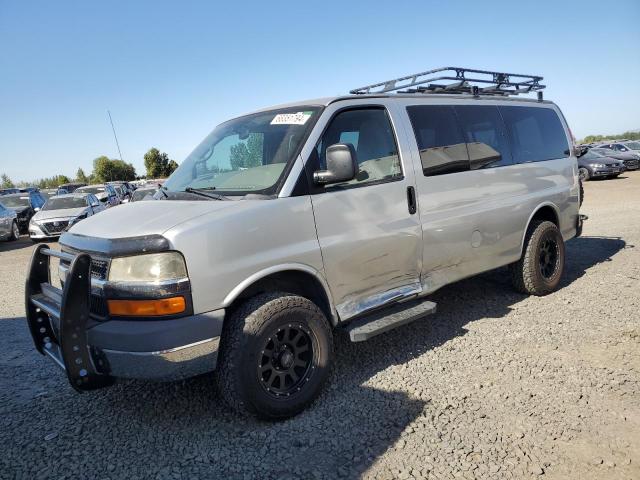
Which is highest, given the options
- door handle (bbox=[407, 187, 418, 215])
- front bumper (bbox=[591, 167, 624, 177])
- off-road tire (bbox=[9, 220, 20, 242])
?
door handle (bbox=[407, 187, 418, 215])

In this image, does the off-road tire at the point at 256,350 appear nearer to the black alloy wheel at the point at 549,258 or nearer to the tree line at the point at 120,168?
the black alloy wheel at the point at 549,258

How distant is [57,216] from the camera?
43.9ft

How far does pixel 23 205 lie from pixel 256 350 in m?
19.0

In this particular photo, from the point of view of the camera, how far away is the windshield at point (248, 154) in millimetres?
3267

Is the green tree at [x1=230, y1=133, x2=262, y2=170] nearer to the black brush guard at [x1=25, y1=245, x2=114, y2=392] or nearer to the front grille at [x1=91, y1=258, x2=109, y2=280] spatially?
the front grille at [x1=91, y1=258, x2=109, y2=280]

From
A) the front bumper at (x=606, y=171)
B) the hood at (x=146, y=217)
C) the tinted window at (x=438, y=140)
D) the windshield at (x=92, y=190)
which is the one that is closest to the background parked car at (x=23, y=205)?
the windshield at (x=92, y=190)

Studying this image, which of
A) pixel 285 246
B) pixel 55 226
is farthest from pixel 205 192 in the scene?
pixel 55 226

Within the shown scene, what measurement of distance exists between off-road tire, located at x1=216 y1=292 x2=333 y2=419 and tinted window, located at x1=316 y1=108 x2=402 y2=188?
1.10 m

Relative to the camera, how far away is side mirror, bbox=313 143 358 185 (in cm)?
313

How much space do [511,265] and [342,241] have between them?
2863 mm

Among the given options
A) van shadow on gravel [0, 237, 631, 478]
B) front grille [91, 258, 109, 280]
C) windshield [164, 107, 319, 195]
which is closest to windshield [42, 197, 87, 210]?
van shadow on gravel [0, 237, 631, 478]

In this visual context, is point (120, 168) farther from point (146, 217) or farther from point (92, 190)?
point (146, 217)

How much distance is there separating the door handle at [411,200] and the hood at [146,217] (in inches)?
57.0

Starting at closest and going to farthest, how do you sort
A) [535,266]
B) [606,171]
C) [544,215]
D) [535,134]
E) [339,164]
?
[339,164]
[535,266]
[535,134]
[544,215]
[606,171]
